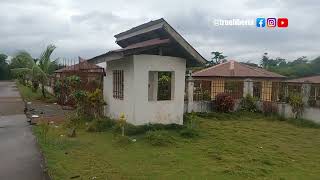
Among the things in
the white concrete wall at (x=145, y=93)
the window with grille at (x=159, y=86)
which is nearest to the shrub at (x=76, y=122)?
the white concrete wall at (x=145, y=93)

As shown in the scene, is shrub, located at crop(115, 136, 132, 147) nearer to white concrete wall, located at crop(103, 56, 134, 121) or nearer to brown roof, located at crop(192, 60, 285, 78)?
white concrete wall, located at crop(103, 56, 134, 121)

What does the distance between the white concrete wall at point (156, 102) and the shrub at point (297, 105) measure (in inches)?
251

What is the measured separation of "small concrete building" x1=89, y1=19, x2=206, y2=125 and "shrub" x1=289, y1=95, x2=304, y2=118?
18.8 feet

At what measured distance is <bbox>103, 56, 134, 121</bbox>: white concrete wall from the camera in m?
12.3

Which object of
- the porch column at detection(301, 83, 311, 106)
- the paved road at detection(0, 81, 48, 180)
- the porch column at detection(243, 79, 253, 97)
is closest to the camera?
the paved road at detection(0, 81, 48, 180)

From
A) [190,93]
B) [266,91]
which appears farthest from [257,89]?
[190,93]

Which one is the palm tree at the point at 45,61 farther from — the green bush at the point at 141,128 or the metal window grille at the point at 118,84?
the green bush at the point at 141,128

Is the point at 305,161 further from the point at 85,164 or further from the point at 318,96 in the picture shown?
the point at 318,96

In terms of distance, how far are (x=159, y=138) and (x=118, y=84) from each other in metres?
3.70

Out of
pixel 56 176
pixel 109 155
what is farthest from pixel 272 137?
pixel 56 176

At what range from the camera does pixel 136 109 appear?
12.1m

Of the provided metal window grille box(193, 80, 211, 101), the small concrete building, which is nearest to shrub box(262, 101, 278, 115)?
metal window grille box(193, 80, 211, 101)

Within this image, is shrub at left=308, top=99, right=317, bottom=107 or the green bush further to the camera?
shrub at left=308, top=99, right=317, bottom=107

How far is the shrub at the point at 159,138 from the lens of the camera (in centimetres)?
1037
